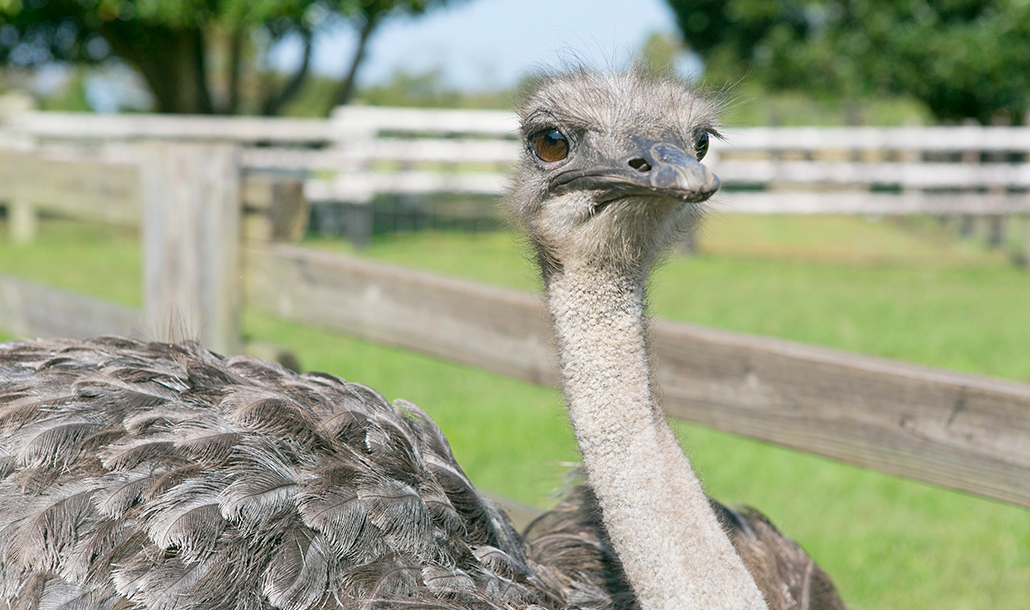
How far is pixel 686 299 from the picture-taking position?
9547 millimetres

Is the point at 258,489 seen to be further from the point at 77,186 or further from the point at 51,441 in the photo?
the point at 77,186

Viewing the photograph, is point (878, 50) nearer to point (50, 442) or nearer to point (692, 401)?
point (692, 401)

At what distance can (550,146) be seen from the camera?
1992 millimetres

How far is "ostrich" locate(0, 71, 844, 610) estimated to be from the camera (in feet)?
5.90

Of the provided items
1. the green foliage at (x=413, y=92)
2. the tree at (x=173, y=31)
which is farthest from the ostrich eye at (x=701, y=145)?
the green foliage at (x=413, y=92)

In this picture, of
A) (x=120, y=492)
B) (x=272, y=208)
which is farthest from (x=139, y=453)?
(x=272, y=208)

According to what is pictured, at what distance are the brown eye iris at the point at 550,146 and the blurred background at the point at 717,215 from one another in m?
0.29

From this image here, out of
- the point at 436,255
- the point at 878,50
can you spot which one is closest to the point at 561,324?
the point at 436,255

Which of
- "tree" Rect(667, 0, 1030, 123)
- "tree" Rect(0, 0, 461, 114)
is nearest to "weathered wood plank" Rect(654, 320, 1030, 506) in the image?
"tree" Rect(0, 0, 461, 114)

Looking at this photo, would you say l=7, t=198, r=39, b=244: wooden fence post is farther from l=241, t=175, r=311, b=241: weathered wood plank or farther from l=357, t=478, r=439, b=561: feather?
l=357, t=478, r=439, b=561: feather

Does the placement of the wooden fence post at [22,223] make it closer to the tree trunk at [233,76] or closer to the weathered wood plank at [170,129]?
the weathered wood plank at [170,129]

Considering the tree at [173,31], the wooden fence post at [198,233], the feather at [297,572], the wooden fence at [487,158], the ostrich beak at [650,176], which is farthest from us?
the wooden fence at [487,158]

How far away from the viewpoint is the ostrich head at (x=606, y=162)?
6.03 feet

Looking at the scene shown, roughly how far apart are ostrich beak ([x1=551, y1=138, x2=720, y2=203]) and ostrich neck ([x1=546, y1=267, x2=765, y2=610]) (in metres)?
0.16
